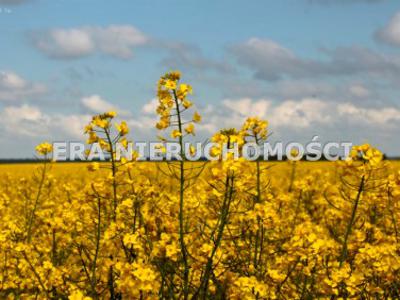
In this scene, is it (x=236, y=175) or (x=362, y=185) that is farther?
(x=362, y=185)

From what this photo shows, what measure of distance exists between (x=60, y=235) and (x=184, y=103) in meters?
2.29

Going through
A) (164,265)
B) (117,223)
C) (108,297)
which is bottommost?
(108,297)

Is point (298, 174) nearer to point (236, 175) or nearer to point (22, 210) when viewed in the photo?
point (22, 210)

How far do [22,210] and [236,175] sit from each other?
6.83 metres

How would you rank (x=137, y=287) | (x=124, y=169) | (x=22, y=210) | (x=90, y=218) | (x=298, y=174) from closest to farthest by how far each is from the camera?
(x=137, y=287) < (x=124, y=169) < (x=90, y=218) < (x=22, y=210) < (x=298, y=174)

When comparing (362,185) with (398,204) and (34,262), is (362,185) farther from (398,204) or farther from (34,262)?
(34,262)

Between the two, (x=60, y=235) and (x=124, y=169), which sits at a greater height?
(x=124, y=169)

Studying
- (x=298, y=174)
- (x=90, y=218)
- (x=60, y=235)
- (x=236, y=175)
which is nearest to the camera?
(x=236, y=175)

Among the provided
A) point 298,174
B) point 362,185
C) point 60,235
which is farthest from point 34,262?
point 298,174

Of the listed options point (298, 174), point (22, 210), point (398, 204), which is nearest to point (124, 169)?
point (398, 204)

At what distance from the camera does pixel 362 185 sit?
13.2 feet

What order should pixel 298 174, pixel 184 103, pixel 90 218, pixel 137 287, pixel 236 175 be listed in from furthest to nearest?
pixel 298 174, pixel 90 218, pixel 184 103, pixel 236 175, pixel 137 287

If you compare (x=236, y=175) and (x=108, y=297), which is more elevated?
(x=236, y=175)

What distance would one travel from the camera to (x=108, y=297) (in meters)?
4.38
